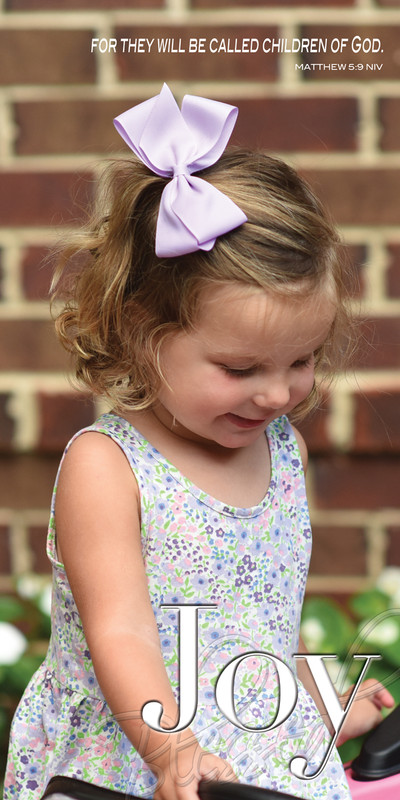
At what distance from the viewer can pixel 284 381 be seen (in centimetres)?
109

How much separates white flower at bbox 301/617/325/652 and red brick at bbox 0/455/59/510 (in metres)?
0.49

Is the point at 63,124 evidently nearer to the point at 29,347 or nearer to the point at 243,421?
the point at 29,347

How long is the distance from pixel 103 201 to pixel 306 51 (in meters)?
0.58

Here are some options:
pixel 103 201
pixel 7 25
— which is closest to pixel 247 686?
pixel 103 201

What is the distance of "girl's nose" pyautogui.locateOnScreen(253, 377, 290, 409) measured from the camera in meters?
1.08

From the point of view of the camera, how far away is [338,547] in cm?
180

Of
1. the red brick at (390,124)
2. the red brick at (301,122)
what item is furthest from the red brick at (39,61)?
the red brick at (390,124)

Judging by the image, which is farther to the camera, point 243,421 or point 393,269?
point 393,269

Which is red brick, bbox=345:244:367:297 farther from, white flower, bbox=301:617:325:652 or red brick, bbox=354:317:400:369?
white flower, bbox=301:617:325:652

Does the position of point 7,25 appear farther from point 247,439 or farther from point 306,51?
point 247,439

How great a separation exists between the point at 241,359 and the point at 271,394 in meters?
0.05

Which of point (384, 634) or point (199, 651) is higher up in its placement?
point (199, 651)

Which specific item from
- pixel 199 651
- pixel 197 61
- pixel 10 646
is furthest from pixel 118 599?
pixel 197 61

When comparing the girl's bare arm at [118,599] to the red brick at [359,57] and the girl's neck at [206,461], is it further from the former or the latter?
the red brick at [359,57]
